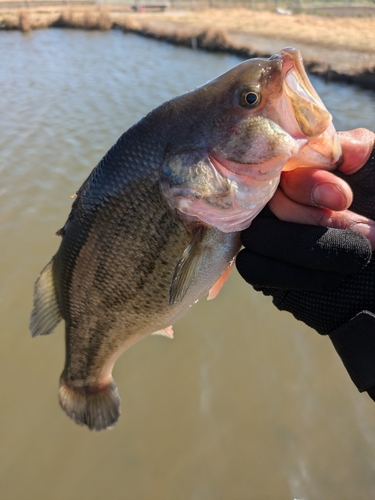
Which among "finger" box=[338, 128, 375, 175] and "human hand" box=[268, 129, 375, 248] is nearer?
"human hand" box=[268, 129, 375, 248]

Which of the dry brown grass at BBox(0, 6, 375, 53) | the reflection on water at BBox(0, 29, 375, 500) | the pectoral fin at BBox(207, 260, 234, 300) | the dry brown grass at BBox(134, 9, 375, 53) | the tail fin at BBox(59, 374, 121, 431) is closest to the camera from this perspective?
the pectoral fin at BBox(207, 260, 234, 300)

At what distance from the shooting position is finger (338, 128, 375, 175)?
5.11ft

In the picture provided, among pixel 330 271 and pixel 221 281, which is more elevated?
pixel 330 271

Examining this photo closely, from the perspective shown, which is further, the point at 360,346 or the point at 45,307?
the point at 45,307

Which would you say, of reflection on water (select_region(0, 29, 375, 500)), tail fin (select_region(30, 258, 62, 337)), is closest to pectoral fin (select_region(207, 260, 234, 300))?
tail fin (select_region(30, 258, 62, 337))

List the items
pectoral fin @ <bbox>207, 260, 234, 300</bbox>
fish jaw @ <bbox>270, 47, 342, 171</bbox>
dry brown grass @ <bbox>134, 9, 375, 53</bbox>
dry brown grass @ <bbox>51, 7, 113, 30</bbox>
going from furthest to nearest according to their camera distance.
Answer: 1. dry brown grass @ <bbox>51, 7, 113, 30</bbox>
2. dry brown grass @ <bbox>134, 9, 375, 53</bbox>
3. pectoral fin @ <bbox>207, 260, 234, 300</bbox>
4. fish jaw @ <bbox>270, 47, 342, 171</bbox>

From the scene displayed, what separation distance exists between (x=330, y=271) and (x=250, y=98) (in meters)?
0.79

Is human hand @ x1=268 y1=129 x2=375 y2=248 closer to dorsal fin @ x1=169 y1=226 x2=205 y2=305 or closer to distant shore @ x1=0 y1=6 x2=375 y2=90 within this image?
dorsal fin @ x1=169 y1=226 x2=205 y2=305

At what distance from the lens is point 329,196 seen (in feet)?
4.62

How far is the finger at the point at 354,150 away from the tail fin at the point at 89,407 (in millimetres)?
1893

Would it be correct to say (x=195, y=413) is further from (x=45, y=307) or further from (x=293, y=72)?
(x=293, y=72)

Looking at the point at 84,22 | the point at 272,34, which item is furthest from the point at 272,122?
the point at 84,22

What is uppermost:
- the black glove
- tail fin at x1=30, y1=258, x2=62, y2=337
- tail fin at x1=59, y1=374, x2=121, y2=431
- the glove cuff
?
the black glove

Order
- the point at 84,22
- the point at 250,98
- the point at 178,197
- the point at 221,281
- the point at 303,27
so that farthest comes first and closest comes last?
the point at 84,22 → the point at 303,27 → the point at 221,281 → the point at 178,197 → the point at 250,98
